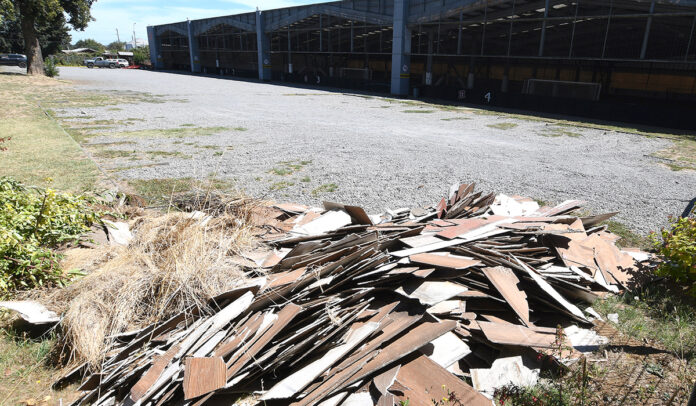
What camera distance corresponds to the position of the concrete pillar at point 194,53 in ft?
204

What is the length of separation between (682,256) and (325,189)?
6.27m

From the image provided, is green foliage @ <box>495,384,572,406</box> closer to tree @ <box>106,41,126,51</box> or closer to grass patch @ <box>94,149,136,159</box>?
grass patch @ <box>94,149,136,159</box>

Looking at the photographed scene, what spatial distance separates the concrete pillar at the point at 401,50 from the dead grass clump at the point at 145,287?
98.4 ft

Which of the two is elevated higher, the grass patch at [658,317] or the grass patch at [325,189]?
the grass patch at [325,189]

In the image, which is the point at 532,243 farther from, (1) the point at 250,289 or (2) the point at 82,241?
(2) the point at 82,241

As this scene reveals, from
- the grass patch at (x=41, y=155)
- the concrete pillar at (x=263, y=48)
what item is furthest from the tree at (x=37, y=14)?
the grass patch at (x=41, y=155)

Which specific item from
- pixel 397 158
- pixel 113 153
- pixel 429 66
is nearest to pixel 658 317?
pixel 397 158

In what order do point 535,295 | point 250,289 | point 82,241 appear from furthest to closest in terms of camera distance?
point 82,241 < point 535,295 < point 250,289

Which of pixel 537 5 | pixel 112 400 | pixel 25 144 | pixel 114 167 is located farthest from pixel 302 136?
pixel 537 5

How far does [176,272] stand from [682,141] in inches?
747

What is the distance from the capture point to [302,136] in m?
15.7

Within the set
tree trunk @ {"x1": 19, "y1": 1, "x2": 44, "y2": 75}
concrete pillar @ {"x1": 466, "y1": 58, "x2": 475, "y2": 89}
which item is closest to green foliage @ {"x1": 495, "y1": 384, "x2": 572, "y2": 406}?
concrete pillar @ {"x1": 466, "y1": 58, "x2": 475, "y2": 89}

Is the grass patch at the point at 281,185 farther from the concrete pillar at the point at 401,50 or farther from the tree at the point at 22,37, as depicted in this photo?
the tree at the point at 22,37

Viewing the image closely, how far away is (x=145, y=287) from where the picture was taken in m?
4.32
